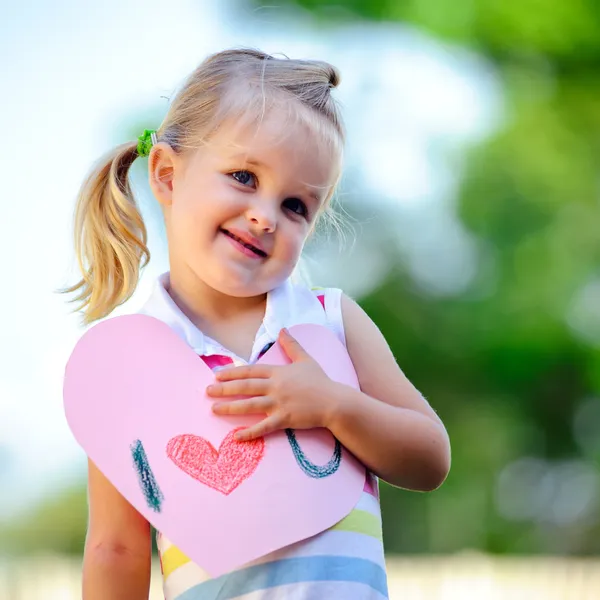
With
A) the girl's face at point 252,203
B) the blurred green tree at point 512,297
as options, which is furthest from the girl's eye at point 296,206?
the blurred green tree at point 512,297

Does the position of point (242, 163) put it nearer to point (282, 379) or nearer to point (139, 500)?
point (282, 379)

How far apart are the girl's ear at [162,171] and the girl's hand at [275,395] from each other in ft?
0.81

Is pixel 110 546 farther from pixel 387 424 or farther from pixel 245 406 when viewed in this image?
pixel 387 424

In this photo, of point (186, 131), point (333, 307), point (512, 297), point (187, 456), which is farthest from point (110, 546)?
point (512, 297)

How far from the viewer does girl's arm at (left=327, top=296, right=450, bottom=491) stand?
91cm

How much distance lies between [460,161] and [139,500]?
4746 millimetres

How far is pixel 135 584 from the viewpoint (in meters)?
0.93

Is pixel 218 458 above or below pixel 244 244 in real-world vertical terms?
below

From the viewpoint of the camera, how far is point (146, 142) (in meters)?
1.13

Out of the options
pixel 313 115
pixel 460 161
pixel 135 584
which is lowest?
pixel 460 161

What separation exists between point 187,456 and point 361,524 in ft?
0.60

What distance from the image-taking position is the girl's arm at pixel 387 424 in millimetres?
908

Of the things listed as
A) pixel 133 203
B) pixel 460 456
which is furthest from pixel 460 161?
pixel 133 203

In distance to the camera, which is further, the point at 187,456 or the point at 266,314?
the point at 266,314
